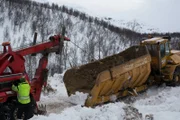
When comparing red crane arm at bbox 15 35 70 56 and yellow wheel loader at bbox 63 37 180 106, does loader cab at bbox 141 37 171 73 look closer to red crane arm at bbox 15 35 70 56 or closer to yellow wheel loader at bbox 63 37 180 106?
yellow wheel loader at bbox 63 37 180 106

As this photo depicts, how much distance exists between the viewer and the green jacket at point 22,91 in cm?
845

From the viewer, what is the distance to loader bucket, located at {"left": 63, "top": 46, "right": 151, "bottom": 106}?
10367mm

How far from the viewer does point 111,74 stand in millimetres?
10461

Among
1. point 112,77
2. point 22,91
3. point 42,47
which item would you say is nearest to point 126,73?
point 112,77

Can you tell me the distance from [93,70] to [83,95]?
48.0 inches

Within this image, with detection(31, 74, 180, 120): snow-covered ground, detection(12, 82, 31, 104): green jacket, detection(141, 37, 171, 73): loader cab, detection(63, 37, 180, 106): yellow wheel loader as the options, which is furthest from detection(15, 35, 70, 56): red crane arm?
detection(141, 37, 171, 73): loader cab

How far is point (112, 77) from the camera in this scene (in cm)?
1052

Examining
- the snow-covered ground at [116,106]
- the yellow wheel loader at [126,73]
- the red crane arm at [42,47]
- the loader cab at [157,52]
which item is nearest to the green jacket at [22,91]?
the snow-covered ground at [116,106]

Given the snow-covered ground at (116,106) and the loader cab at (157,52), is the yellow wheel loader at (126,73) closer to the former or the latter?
the loader cab at (157,52)

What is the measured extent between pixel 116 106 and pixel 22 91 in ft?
8.71

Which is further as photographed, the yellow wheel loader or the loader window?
the loader window

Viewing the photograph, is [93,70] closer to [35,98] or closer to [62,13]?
[35,98]

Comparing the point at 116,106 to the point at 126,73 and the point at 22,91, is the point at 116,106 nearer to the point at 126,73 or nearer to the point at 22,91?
the point at 126,73

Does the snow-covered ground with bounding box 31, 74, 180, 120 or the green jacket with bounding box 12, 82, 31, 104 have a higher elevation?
the green jacket with bounding box 12, 82, 31, 104
